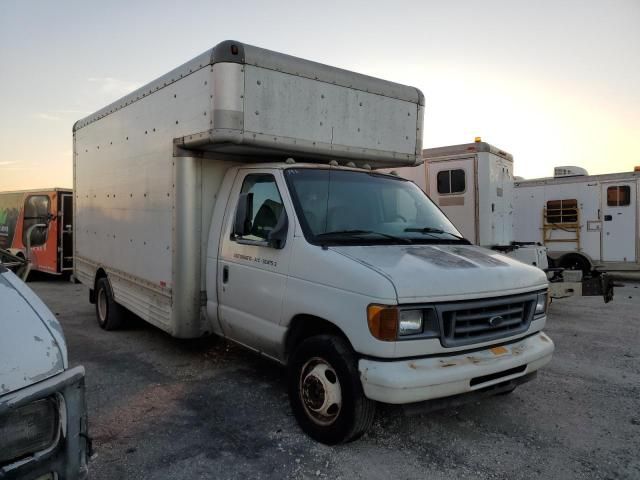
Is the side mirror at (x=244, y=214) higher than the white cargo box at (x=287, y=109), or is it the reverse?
the white cargo box at (x=287, y=109)

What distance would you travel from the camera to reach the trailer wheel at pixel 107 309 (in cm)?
703

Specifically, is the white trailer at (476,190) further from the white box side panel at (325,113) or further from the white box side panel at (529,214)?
the white box side panel at (529,214)

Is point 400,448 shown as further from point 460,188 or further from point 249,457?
point 460,188

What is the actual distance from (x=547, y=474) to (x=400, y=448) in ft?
3.24

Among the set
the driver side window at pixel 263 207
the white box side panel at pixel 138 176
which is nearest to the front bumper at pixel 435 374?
the driver side window at pixel 263 207

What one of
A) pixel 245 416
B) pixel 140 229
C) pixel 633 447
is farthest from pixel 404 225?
pixel 140 229

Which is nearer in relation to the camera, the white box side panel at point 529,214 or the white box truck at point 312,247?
the white box truck at point 312,247

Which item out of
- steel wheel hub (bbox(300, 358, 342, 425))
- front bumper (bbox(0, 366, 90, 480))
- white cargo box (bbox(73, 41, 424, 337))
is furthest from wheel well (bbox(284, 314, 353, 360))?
front bumper (bbox(0, 366, 90, 480))

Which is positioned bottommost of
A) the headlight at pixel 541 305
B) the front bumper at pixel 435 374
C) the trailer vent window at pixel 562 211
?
the front bumper at pixel 435 374

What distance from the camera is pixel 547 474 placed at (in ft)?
10.9

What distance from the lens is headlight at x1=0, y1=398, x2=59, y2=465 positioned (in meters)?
1.86

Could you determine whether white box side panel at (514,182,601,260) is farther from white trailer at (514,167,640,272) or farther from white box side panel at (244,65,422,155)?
white box side panel at (244,65,422,155)

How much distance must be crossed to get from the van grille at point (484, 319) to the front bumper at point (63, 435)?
85.4 inches

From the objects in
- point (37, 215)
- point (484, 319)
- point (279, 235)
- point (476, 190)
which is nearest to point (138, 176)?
point (279, 235)
